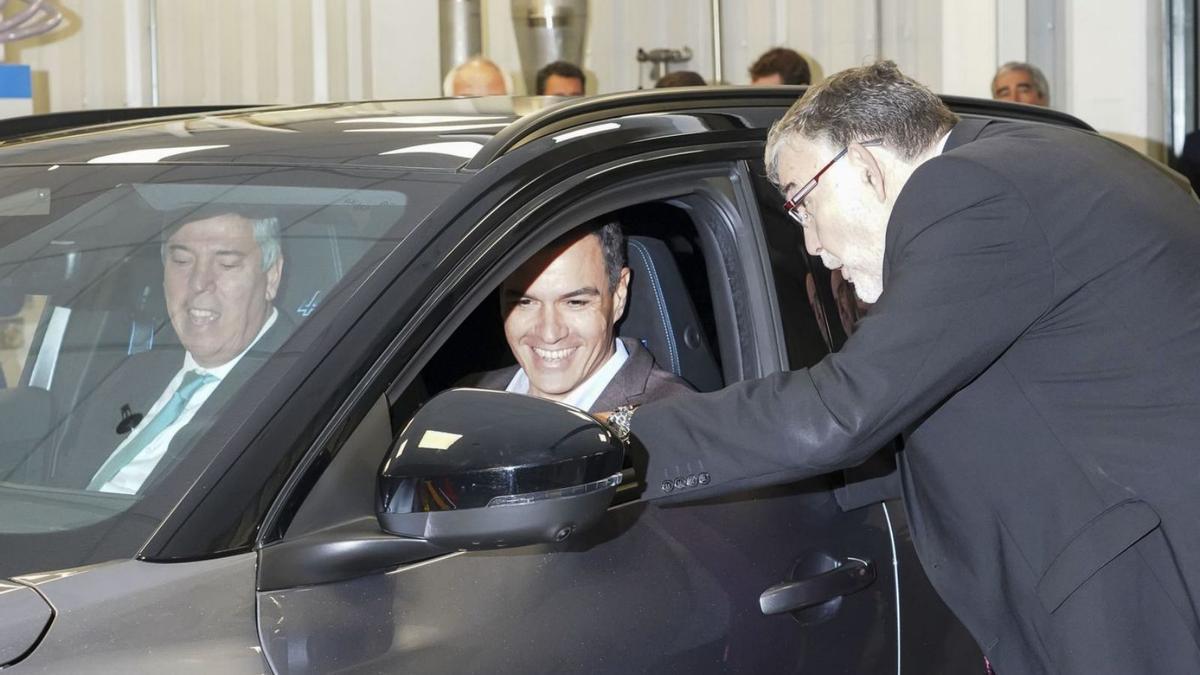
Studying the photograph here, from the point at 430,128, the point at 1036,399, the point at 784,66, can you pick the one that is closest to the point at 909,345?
the point at 1036,399

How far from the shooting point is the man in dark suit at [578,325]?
7.78ft

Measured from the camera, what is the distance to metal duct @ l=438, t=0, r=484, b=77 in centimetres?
902

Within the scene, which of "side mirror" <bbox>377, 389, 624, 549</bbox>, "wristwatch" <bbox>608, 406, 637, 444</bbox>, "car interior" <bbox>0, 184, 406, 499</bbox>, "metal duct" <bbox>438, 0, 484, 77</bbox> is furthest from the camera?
"metal duct" <bbox>438, 0, 484, 77</bbox>

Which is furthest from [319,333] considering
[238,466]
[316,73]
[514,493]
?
[316,73]

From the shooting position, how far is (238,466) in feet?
4.89

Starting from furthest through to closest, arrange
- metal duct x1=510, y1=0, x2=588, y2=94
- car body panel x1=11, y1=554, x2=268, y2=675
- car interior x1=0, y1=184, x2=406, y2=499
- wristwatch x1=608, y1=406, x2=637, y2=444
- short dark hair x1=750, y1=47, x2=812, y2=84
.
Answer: metal duct x1=510, y1=0, x2=588, y2=94
short dark hair x1=750, y1=47, x2=812, y2=84
wristwatch x1=608, y1=406, x2=637, y2=444
car interior x1=0, y1=184, x2=406, y2=499
car body panel x1=11, y1=554, x2=268, y2=675

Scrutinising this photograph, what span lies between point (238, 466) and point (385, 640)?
22 centimetres

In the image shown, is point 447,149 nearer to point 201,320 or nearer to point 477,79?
point 201,320

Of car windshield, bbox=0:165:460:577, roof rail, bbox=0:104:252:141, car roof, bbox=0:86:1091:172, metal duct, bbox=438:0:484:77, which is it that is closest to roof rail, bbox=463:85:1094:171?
car roof, bbox=0:86:1091:172

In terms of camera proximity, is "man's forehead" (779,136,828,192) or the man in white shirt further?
"man's forehead" (779,136,828,192)

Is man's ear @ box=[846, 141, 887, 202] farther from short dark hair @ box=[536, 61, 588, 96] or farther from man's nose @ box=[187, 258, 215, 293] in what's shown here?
short dark hair @ box=[536, 61, 588, 96]

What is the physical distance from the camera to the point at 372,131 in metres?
2.00

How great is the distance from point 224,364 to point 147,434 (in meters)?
0.11

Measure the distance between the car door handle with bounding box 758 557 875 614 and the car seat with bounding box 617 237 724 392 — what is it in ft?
1.66
